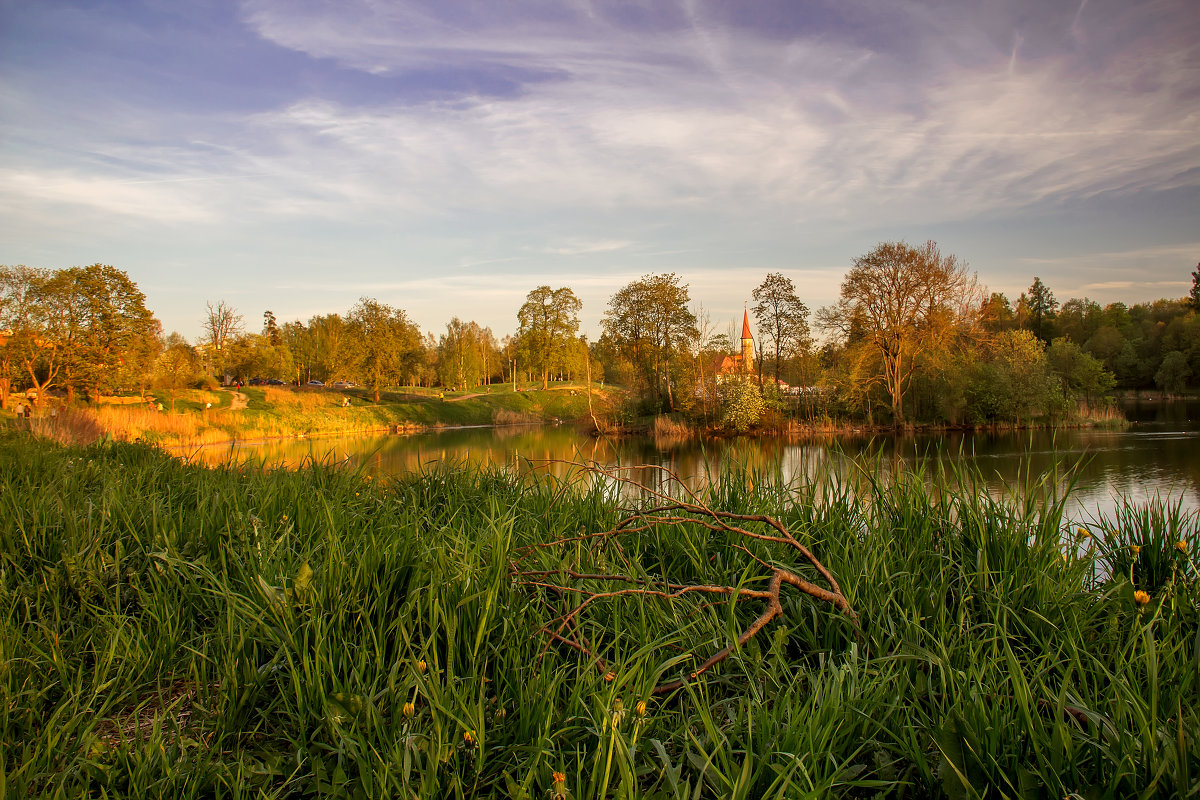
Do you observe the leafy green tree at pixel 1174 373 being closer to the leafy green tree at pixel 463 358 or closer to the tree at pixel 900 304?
the tree at pixel 900 304

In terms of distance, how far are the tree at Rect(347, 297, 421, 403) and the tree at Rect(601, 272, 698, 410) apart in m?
22.8

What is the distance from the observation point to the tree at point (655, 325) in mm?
39844

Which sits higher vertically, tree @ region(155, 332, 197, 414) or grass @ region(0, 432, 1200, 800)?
tree @ region(155, 332, 197, 414)

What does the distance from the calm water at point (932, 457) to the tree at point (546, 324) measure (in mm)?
28296

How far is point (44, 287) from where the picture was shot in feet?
103

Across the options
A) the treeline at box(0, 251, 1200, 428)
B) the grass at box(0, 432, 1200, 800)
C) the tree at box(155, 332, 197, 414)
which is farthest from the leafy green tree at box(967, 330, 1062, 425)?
the tree at box(155, 332, 197, 414)

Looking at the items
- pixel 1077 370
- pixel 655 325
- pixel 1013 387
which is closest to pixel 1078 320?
pixel 1077 370

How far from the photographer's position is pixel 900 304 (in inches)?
1286

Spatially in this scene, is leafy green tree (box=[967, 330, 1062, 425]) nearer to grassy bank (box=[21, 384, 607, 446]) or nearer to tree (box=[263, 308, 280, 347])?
grassy bank (box=[21, 384, 607, 446])

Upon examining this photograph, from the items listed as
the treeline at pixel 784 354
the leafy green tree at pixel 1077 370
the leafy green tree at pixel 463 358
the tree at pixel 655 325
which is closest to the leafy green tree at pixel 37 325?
the treeline at pixel 784 354

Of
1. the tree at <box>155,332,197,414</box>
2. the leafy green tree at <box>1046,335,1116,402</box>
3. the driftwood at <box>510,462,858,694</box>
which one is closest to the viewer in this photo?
the driftwood at <box>510,462,858,694</box>

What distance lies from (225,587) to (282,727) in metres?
0.69

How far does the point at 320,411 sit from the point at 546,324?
25.0 meters

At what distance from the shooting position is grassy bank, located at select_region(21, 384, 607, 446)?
28.2m
